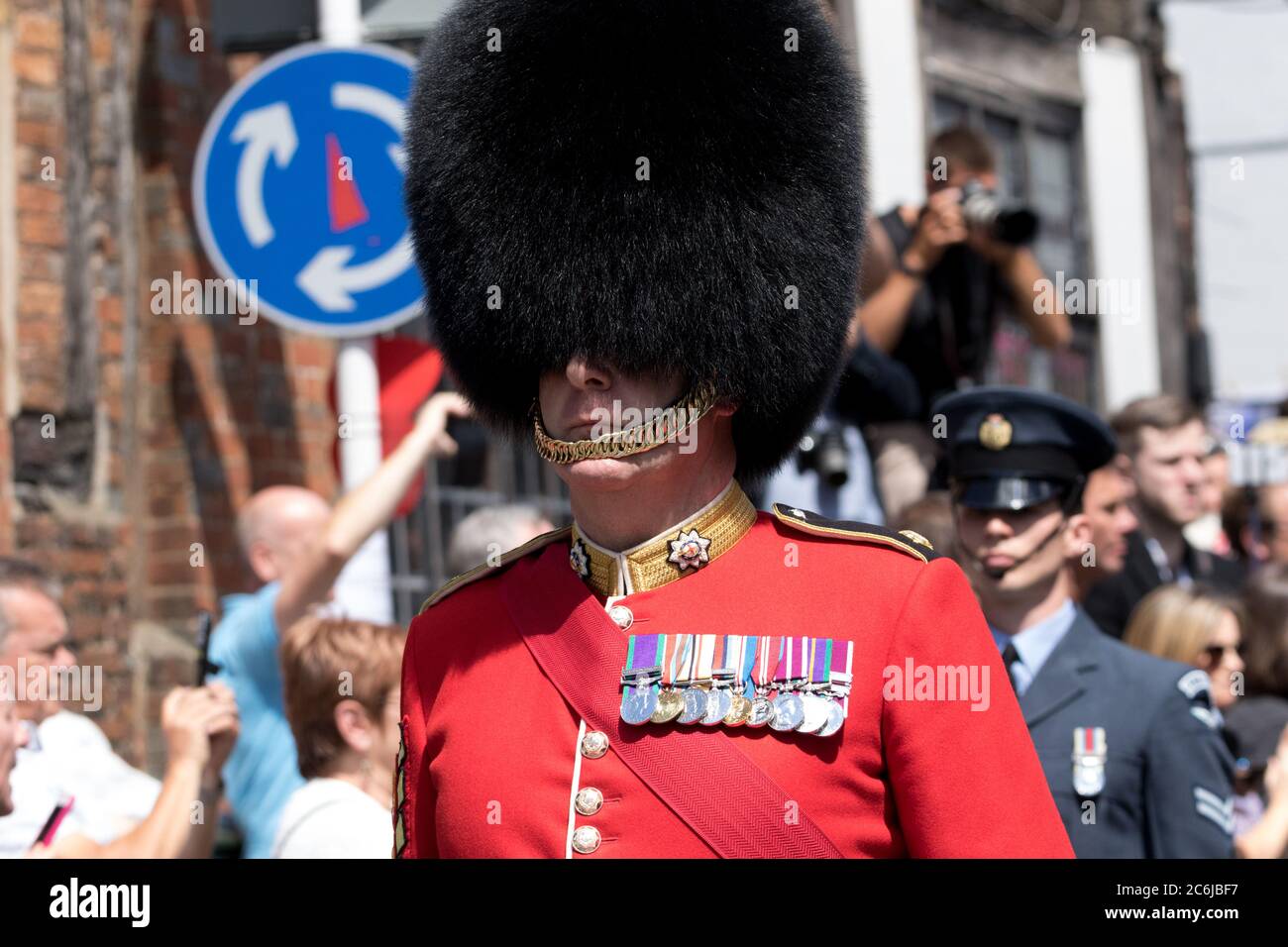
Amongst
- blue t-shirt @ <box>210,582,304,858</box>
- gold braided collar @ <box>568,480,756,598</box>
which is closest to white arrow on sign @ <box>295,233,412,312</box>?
blue t-shirt @ <box>210,582,304,858</box>

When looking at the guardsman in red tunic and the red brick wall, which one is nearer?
the guardsman in red tunic

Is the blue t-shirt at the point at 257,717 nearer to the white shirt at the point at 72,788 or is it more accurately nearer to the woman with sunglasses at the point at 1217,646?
the white shirt at the point at 72,788

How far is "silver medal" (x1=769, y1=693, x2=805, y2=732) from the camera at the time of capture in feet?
7.96

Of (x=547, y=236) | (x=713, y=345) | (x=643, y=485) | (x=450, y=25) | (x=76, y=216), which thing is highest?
(x=76, y=216)

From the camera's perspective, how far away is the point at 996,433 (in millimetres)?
4188

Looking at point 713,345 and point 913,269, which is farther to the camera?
point 913,269

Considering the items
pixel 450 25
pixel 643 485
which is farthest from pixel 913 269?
pixel 643 485

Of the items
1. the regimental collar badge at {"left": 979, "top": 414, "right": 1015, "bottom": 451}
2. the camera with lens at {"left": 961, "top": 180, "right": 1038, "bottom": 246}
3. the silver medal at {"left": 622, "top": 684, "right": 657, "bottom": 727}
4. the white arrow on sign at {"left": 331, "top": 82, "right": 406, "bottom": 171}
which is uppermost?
the white arrow on sign at {"left": 331, "top": 82, "right": 406, "bottom": 171}

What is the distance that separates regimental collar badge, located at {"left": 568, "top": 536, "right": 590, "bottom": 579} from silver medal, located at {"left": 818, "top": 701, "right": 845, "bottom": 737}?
419 millimetres

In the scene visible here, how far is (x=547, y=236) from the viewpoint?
2.75 meters

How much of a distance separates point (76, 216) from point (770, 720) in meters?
4.61

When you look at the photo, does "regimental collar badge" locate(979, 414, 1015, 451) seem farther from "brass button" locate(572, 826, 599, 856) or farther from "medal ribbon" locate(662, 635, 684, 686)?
"brass button" locate(572, 826, 599, 856)

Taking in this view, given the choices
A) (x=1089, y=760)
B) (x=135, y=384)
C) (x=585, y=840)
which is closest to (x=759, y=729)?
(x=585, y=840)

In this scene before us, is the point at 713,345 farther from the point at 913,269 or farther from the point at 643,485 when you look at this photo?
the point at 913,269
